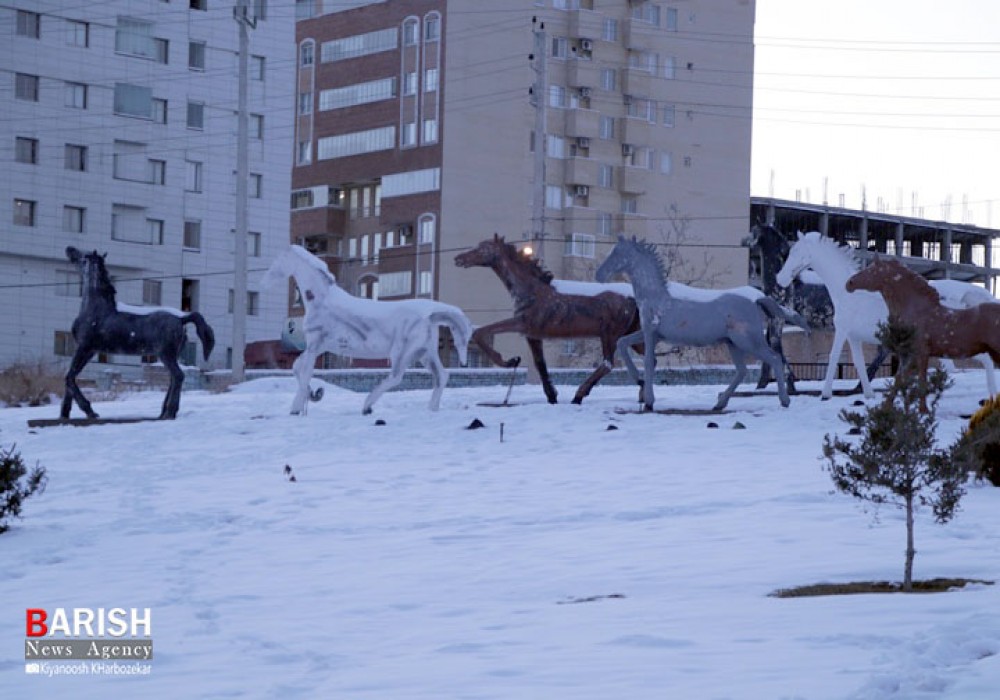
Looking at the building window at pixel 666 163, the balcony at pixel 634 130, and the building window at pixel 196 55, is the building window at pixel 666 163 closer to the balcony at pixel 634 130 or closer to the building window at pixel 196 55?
the balcony at pixel 634 130

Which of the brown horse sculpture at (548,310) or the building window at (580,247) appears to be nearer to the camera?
the brown horse sculpture at (548,310)

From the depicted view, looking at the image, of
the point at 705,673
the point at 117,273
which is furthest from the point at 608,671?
the point at 117,273

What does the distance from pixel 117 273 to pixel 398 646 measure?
58.3 meters

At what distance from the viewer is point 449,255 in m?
71.6

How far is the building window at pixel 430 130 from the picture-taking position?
72688 millimetres

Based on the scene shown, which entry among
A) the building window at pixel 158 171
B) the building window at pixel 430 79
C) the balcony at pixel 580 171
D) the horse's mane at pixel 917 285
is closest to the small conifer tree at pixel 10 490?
the horse's mane at pixel 917 285

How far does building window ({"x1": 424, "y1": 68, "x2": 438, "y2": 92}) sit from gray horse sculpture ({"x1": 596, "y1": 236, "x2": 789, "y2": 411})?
51.3 meters

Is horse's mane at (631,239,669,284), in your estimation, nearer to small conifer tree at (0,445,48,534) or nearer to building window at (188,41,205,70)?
small conifer tree at (0,445,48,534)

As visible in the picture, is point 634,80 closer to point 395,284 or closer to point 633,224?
point 633,224

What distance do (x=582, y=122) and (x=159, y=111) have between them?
20.5m

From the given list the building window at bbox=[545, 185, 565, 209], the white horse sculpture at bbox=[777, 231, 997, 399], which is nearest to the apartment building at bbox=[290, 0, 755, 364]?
the building window at bbox=[545, 185, 565, 209]

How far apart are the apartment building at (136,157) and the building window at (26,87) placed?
5cm

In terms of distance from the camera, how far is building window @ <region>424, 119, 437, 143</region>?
2862 inches

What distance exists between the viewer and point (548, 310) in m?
23.6
